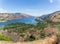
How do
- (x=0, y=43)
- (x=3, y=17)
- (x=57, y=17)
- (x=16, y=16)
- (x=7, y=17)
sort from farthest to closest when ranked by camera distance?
(x=16, y=16) → (x=7, y=17) → (x=3, y=17) → (x=57, y=17) → (x=0, y=43)

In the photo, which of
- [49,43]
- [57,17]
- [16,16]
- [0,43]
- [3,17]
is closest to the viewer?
[49,43]

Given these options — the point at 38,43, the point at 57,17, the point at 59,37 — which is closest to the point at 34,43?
the point at 38,43

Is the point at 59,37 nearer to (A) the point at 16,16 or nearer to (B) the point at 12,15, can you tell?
(B) the point at 12,15

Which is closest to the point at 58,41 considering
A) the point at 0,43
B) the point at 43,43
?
the point at 43,43

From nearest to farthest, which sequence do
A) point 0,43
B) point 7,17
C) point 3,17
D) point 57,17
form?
point 0,43
point 57,17
point 3,17
point 7,17

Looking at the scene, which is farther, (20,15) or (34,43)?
(20,15)

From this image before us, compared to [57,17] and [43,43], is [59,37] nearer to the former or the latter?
[43,43]

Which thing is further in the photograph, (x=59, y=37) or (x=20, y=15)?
(x=20, y=15)

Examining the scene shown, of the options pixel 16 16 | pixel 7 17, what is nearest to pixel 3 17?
pixel 7 17

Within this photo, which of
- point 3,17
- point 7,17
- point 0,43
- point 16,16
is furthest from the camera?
point 16,16
